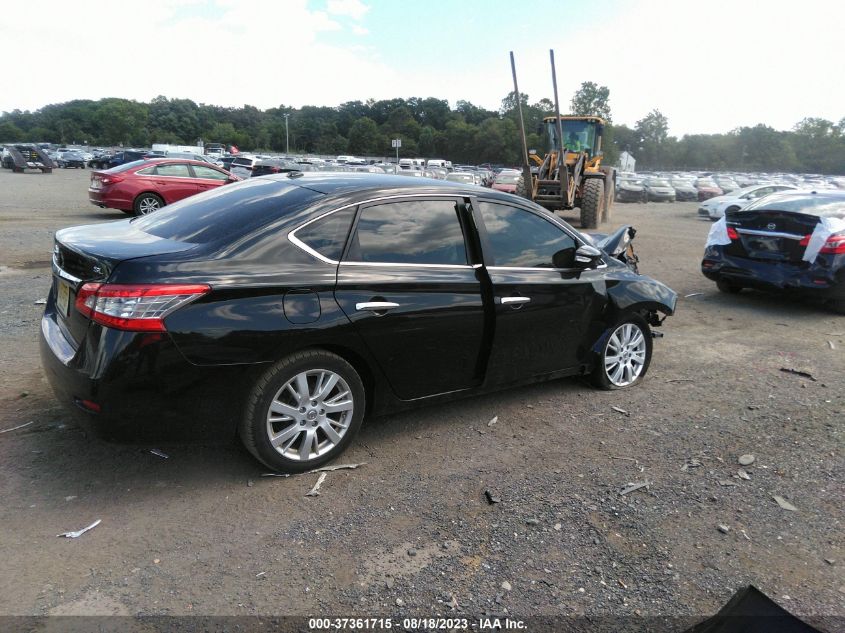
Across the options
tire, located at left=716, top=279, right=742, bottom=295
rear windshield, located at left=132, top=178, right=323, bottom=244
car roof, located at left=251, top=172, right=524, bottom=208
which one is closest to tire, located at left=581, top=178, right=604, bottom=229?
tire, located at left=716, top=279, right=742, bottom=295

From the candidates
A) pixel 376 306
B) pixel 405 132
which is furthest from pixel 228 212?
pixel 405 132

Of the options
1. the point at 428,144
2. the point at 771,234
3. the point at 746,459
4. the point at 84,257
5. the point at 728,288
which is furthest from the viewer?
the point at 428,144

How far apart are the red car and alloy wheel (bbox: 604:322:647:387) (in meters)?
11.6

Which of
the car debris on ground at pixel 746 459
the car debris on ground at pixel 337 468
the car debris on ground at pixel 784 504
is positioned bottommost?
the car debris on ground at pixel 784 504

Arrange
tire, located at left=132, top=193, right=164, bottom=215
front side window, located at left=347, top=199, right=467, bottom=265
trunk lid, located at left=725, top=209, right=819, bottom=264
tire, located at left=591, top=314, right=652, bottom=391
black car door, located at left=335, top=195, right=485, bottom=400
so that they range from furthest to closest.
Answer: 1. tire, located at left=132, top=193, right=164, bottom=215
2. trunk lid, located at left=725, top=209, right=819, bottom=264
3. tire, located at left=591, top=314, right=652, bottom=391
4. front side window, located at left=347, top=199, right=467, bottom=265
5. black car door, located at left=335, top=195, right=485, bottom=400

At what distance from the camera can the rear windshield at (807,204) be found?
8.18 m

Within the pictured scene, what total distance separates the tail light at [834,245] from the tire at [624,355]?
3.96 m

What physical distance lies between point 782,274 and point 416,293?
621 centimetres

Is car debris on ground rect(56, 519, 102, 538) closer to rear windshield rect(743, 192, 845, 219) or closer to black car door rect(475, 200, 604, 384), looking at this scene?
black car door rect(475, 200, 604, 384)

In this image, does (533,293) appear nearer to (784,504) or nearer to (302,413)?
(302,413)

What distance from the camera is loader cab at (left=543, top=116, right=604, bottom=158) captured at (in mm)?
20203

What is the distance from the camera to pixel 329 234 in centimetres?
360

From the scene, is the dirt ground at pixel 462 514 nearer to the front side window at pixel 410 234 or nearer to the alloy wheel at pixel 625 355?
the alloy wheel at pixel 625 355

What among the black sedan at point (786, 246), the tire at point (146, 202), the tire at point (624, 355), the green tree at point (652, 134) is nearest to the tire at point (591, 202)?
the black sedan at point (786, 246)
